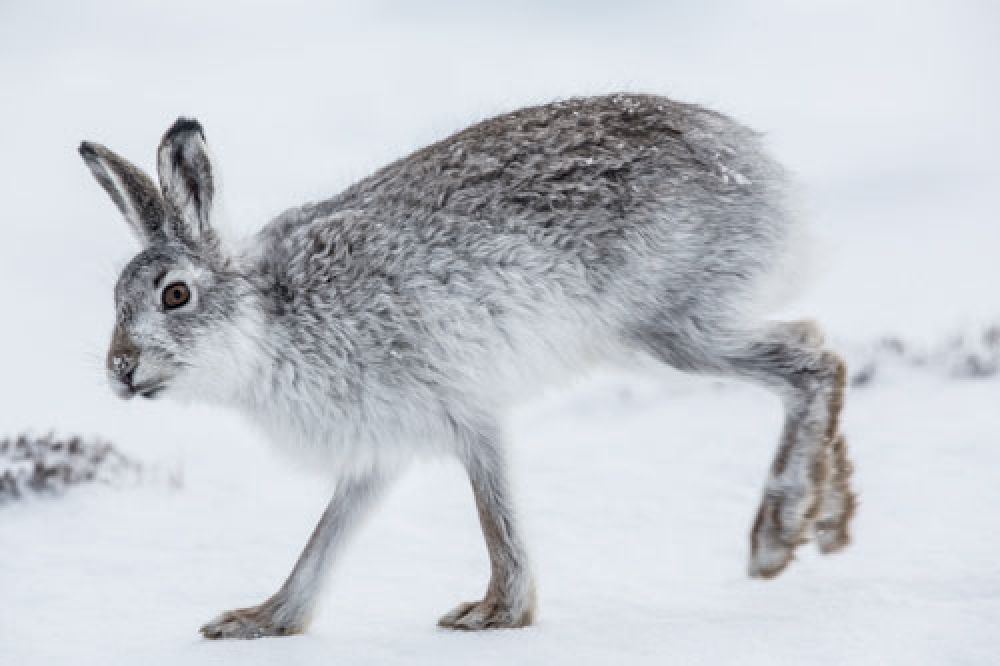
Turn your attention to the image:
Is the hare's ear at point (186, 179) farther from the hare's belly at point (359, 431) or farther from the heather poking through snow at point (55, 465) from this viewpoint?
the heather poking through snow at point (55, 465)

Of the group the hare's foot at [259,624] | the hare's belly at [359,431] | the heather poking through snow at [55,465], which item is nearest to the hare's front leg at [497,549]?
the hare's belly at [359,431]

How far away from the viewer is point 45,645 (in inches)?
177

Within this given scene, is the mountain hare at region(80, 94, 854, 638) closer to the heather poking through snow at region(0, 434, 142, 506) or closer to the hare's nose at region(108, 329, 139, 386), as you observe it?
the hare's nose at region(108, 329, 139, 386)

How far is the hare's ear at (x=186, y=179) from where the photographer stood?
4.44 meters

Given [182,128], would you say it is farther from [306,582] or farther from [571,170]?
[306,582]

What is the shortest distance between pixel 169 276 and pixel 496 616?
167 centimetres

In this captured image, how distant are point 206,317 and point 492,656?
154 cm

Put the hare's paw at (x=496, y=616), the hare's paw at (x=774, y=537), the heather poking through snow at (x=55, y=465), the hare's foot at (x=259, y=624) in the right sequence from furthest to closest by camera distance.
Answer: the heather poking through snow at (x=55, y=465) < the hare's foot at (x=259, y=624) < the hare's paw at (x=496, y=616) < the hare's paw at (x=774, y=537)

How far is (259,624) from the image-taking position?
4.63 m

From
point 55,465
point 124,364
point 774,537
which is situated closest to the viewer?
point 124,364

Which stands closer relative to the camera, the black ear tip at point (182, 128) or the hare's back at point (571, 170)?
the black ear tip at point (182, 128)

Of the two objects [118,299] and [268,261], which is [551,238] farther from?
[118,299]

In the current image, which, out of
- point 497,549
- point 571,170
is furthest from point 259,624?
point 571,170

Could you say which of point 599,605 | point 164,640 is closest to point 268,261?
point 164,640
